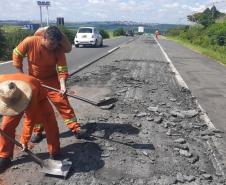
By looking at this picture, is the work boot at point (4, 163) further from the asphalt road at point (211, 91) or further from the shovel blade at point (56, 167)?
the asphalt road at point (211, 91)

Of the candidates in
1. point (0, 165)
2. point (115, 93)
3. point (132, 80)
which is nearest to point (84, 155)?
point (0, 165)

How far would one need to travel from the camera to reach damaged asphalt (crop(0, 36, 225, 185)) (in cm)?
461

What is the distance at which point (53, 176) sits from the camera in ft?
14.9

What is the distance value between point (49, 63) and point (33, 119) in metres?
0.99

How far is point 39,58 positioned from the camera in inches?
212

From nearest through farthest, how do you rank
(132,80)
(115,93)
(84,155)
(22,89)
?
1. (22,89)
2. (84,155)
3. (115,93)
4. (132,80)

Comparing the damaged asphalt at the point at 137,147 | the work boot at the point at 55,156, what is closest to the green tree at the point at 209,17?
the damaged asphalt at the point at 137,147

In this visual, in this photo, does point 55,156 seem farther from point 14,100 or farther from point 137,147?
point 137,147

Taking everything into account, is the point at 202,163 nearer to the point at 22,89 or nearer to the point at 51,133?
the point at 51,133

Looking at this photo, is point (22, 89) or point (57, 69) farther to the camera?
point (57, 69)

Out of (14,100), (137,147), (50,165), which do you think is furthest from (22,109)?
(137,147)

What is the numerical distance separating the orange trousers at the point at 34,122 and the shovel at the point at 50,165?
0.18 m

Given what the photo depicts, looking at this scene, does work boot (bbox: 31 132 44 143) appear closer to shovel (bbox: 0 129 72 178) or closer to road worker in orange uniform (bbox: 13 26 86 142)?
road worker in orange uniform (bbox: 13 26 86 142)

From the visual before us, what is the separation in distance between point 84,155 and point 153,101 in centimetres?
399
